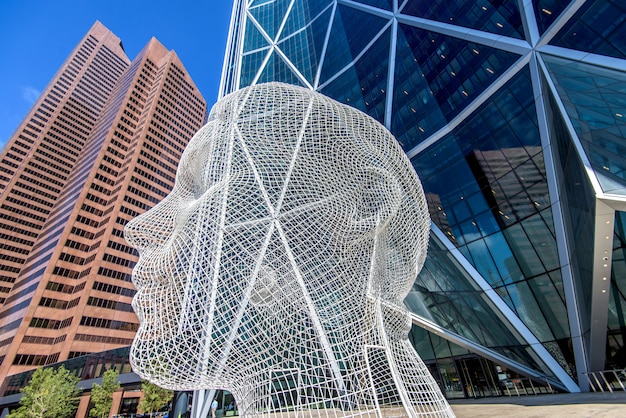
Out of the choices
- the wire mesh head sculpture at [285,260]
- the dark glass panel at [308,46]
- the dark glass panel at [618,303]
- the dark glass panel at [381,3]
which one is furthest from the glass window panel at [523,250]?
the dark glass panel at [308,46]

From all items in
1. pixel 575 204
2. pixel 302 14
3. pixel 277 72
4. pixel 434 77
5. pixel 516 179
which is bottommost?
pixel 575 204

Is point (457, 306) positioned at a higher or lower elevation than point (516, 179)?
lower

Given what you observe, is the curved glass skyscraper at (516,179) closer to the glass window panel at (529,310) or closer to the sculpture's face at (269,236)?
the glass window panel at (529,310)

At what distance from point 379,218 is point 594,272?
9.57 meters

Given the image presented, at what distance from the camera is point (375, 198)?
30.2 feet

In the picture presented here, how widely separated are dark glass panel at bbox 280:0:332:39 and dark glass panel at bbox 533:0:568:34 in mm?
29089

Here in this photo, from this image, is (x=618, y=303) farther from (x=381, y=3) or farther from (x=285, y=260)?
(x=381, y=3)

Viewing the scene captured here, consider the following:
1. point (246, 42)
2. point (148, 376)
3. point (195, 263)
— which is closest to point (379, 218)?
point (195, 263)

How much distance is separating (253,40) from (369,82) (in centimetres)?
2203

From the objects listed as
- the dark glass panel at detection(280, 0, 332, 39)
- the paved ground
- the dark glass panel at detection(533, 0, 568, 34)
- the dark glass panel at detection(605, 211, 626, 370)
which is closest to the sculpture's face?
the paved ground

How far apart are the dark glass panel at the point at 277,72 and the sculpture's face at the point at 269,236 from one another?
28.1 meters

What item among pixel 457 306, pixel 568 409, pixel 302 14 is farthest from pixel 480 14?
pixel 302 14

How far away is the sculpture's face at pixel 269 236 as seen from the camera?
287 inches

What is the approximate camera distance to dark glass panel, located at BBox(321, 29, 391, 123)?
2639 cm
